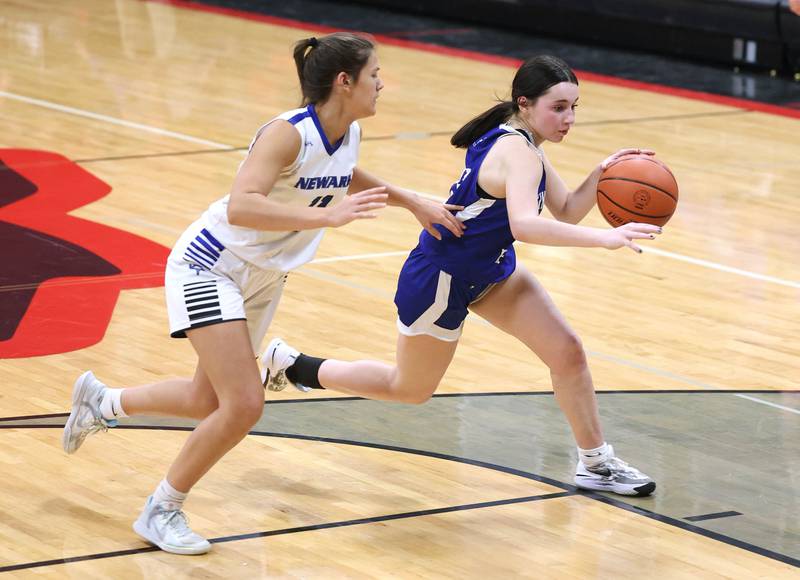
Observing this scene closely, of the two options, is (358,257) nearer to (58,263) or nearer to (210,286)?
(58,263)

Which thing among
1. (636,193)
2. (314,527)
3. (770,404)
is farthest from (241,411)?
(770,404)

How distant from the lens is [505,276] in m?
4.78

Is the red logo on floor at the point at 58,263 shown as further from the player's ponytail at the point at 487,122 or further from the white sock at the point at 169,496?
the player's ponytail at the point at 487,122

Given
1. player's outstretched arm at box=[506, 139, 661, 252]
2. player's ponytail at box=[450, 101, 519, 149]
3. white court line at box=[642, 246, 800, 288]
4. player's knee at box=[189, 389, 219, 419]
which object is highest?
player's ponytail at box=[450, 101, 519, 149]

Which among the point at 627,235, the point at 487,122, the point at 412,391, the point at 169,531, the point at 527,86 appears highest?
the point at 527,86

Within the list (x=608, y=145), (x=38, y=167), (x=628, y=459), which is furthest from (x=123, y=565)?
(x=608, y=145)

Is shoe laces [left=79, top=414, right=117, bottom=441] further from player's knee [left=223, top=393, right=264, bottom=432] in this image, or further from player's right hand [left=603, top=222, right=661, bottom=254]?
player's right hand [left=603, top=222, right=661, bottom=254]

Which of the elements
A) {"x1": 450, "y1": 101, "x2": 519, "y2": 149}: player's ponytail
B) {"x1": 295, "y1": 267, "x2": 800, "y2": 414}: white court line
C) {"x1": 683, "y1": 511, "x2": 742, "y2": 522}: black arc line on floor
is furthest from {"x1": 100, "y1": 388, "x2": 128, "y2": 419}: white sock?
{"x1": 295, "y1": 267, "x2": 800, "y2": 414}: white court line

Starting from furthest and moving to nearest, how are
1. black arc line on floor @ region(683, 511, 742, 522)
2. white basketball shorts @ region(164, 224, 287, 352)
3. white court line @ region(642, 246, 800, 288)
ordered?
white court line @ region(642, 246, 800, 288) < black arc line on floor @ region(683, 511, 742, 522) < white basketball shorts @ region(164, 224, 287, 352)

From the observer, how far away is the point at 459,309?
474 centimetres

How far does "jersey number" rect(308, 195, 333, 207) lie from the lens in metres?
4.42

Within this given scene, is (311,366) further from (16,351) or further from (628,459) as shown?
(16,351)

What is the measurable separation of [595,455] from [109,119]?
738cm

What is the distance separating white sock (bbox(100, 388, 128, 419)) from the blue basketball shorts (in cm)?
94
